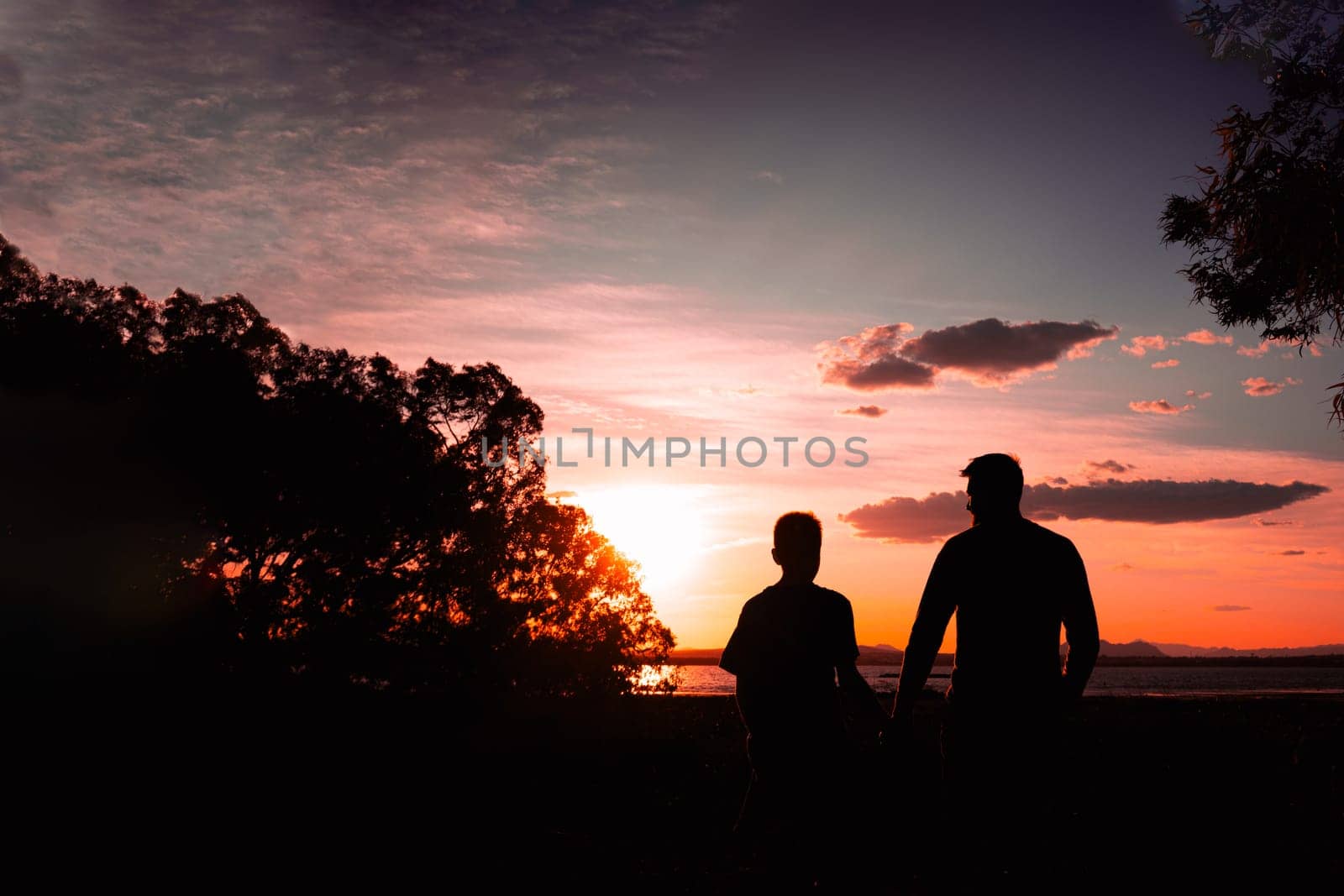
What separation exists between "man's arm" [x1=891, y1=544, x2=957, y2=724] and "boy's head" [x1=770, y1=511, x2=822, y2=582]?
0.58 meters

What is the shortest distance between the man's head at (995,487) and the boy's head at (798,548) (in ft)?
2.65

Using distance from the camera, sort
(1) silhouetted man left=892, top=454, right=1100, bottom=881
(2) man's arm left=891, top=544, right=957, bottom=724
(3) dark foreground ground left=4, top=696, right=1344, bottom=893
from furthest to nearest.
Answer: (3) dark foreground ground left=4, top=696, right=1344, bottom=893 < (2) man's arm left=891, top=544, right=957, bottom=724 < (1) silhouetted man left=892, top=454, right=1100, bottom=881

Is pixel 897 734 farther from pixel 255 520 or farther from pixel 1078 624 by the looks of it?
pixel 255 520

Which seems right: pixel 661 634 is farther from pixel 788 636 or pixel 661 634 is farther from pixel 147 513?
pixel 788 636

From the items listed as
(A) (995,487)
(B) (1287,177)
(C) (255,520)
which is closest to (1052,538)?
(A) (995,487)

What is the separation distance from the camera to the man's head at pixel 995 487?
4.58 meters

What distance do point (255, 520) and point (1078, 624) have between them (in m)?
27.6

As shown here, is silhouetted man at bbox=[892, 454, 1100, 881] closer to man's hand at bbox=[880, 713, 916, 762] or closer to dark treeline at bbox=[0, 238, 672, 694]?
man's hand at bbox=[880, 713, 916, 762]

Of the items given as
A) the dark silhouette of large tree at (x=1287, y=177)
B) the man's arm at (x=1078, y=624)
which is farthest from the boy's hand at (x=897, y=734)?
the dark silhouette of large tree at (x=1287, y=177)

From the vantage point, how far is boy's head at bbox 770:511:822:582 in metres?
4.73

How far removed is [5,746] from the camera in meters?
20.6

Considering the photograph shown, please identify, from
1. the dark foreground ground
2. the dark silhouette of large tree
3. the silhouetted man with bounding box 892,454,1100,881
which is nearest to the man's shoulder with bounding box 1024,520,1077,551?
the silhouetted man with bounding box 892,454,1100,881

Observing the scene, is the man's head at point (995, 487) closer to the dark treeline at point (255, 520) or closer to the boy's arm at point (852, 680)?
the boy's arm at point (852, 680)

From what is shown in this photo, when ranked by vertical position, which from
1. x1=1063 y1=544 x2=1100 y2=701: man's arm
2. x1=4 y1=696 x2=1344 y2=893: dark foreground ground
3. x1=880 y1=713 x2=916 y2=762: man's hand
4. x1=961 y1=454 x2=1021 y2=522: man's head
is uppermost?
x1=961 y1=454 x2=1021 y2=522: man's head
